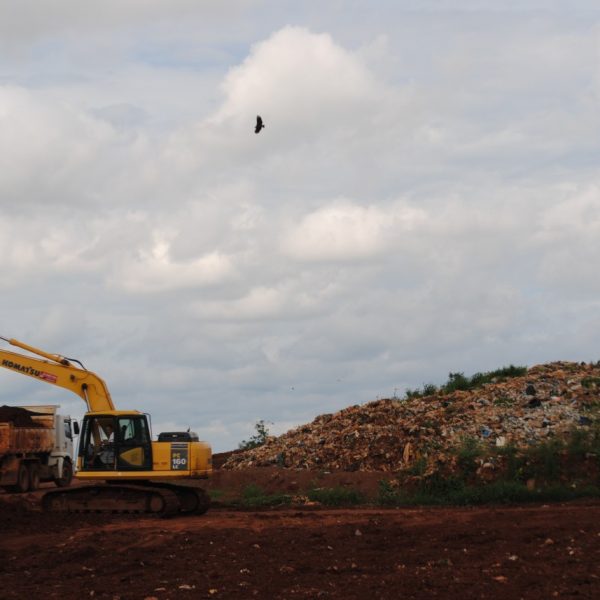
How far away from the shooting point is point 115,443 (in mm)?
26922

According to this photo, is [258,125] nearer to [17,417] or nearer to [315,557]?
[315,557]

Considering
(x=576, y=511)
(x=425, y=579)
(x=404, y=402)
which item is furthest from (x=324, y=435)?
(x=425, y=579)

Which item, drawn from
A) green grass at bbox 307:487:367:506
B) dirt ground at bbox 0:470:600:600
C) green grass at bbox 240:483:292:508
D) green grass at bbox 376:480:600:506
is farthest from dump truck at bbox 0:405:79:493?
green grass at bbox 376:480:600:506

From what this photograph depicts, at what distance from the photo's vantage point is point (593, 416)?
110 ft

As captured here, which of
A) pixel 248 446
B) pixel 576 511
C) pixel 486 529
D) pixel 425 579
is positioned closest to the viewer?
pixel 425 579

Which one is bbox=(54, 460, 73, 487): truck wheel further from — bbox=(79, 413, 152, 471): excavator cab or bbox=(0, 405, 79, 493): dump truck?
bbox=(79, 413, 152, 471): excavator cab

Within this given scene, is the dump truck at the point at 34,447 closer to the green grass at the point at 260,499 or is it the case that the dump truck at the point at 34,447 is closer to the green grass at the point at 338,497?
the green grass at the point at 260,499

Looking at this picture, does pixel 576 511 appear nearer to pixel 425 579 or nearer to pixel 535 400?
pixel 425 579

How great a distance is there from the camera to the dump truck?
3478 centimetres

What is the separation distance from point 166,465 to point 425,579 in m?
12.0

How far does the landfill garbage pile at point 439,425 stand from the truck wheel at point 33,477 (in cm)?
743

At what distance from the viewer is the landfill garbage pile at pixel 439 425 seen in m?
33.1

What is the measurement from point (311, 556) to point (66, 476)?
76.2 feet

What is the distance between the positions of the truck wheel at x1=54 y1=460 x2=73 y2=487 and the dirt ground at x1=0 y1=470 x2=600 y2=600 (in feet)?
45.2
